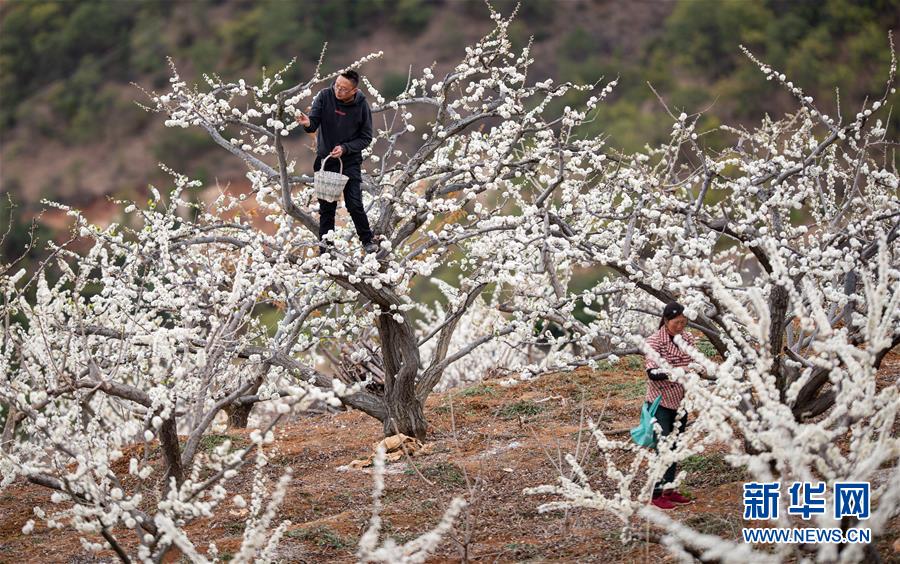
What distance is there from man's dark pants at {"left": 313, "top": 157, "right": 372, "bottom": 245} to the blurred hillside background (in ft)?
109

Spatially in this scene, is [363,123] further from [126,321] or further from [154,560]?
[154,560]

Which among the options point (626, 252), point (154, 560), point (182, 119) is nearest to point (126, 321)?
point (182, 119)

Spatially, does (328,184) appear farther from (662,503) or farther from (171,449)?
(662,503)

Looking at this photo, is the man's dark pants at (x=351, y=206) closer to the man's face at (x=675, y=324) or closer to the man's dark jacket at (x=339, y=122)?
the man's dark jacket at (x=339, y=122)

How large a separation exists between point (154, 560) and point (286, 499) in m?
2.19

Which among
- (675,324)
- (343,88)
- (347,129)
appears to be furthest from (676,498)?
(343,88)

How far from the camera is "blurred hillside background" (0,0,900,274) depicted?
1658 inches

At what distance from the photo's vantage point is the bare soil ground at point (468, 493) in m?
5.81

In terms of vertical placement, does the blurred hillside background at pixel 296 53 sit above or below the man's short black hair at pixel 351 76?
above

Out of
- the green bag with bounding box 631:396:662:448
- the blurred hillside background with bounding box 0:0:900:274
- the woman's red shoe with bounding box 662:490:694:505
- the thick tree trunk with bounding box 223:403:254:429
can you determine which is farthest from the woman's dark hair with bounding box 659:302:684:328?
the blurred hillside background with bounding box 0:0:900:274

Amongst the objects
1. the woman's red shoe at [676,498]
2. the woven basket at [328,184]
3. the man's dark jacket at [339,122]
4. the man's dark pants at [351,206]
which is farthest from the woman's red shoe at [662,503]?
the man's dark jacket at [339,122]

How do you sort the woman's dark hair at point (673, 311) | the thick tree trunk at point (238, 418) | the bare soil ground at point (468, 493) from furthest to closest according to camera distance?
the thick tree trunk at point (238, 418)
the woman's dark hair at point (673, 311)
the bare soil ground at point (468, 493)

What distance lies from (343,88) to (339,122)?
25 cm

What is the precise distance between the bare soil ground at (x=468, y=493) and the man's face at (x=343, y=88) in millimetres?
2162
